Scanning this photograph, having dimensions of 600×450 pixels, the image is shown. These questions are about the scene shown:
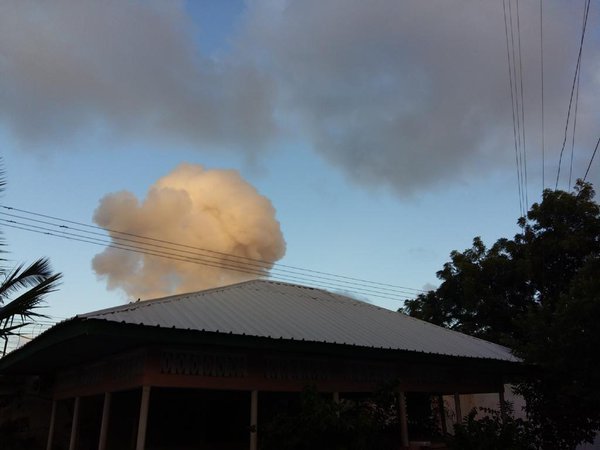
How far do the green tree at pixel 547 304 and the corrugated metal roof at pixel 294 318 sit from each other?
1.40 m

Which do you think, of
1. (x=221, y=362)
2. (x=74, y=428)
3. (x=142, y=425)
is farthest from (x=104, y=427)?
(x=74, y=428)

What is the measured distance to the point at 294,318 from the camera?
11.0 m

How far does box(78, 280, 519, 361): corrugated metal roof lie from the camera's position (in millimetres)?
8805

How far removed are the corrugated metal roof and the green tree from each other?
4.60 feet

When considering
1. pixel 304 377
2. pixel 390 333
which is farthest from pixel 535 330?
pixel 304 377

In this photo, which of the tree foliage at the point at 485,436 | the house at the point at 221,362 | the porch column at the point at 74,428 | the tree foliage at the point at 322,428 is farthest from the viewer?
the porch column at the point at 74,428

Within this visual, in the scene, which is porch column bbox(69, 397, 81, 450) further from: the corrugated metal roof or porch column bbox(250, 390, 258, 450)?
A: porch column bbox(250, 390, 258, 450)

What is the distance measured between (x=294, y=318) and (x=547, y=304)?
332 inches

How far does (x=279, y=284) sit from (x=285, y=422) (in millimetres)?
7098

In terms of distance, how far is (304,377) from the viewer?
32.6ft

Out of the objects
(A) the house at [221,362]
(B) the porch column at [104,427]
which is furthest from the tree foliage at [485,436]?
(B) the porch column at [104,427]

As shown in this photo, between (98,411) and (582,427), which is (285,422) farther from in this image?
(582,427)

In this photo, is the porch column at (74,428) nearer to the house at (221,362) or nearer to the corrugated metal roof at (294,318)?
the house at (221,362)

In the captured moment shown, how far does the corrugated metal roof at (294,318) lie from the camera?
28.9 feet
